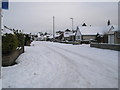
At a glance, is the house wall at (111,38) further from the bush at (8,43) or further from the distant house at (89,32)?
the bush at (8,43)

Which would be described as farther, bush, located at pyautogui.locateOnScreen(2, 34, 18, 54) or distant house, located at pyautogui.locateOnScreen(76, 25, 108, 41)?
distant house, located at pyautogui.locateOnScreen(76, 25, 108, 41)

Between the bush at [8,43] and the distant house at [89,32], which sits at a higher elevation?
the distant house at [89,32]

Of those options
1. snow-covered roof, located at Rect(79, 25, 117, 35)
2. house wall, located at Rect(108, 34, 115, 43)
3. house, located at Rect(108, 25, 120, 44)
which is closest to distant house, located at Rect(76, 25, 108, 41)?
snow-covered roof, located at Rect(79, 25, 117, 35)

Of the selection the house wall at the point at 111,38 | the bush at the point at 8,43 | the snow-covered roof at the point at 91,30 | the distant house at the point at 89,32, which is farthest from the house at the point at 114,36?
the bush at the point at 8,43

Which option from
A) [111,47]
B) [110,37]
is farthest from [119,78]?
[110,37]

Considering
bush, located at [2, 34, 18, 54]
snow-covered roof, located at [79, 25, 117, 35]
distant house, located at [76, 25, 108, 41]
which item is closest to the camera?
bush, located at [2, 34, 18, 54]

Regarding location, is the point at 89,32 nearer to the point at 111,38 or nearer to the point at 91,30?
the point at 91,30

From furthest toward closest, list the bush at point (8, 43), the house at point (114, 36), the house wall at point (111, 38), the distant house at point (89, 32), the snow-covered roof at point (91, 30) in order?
the snow-covered roof at point (91, 30) < the distant house at point (89, 32) < the house wall at point (111, 38) < the house at point (114, 36) < the bush at point (8, 43)

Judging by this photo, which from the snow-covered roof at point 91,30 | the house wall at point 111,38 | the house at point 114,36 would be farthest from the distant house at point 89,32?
the house at point 114,36

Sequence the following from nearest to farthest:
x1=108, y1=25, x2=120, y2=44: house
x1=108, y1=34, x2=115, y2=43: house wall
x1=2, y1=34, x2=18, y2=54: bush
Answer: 1. x1=2, y1=34, x2=18, y2=54: bush
2. x1=108, y1=25, x2=120, y2=44: house
3. x1=108, y1=34, x2=115, y2=43: house wall

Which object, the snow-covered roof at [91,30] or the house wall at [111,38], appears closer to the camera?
the house wall at [111,38]

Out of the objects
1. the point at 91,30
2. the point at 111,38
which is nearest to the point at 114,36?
the point at 111,38

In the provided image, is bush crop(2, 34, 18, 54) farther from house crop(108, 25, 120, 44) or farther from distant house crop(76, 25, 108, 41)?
distant house crop(76, 25, 108, 41)

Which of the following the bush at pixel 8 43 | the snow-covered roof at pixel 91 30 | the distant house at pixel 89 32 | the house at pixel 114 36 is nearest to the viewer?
the bush at pixel 8 43
